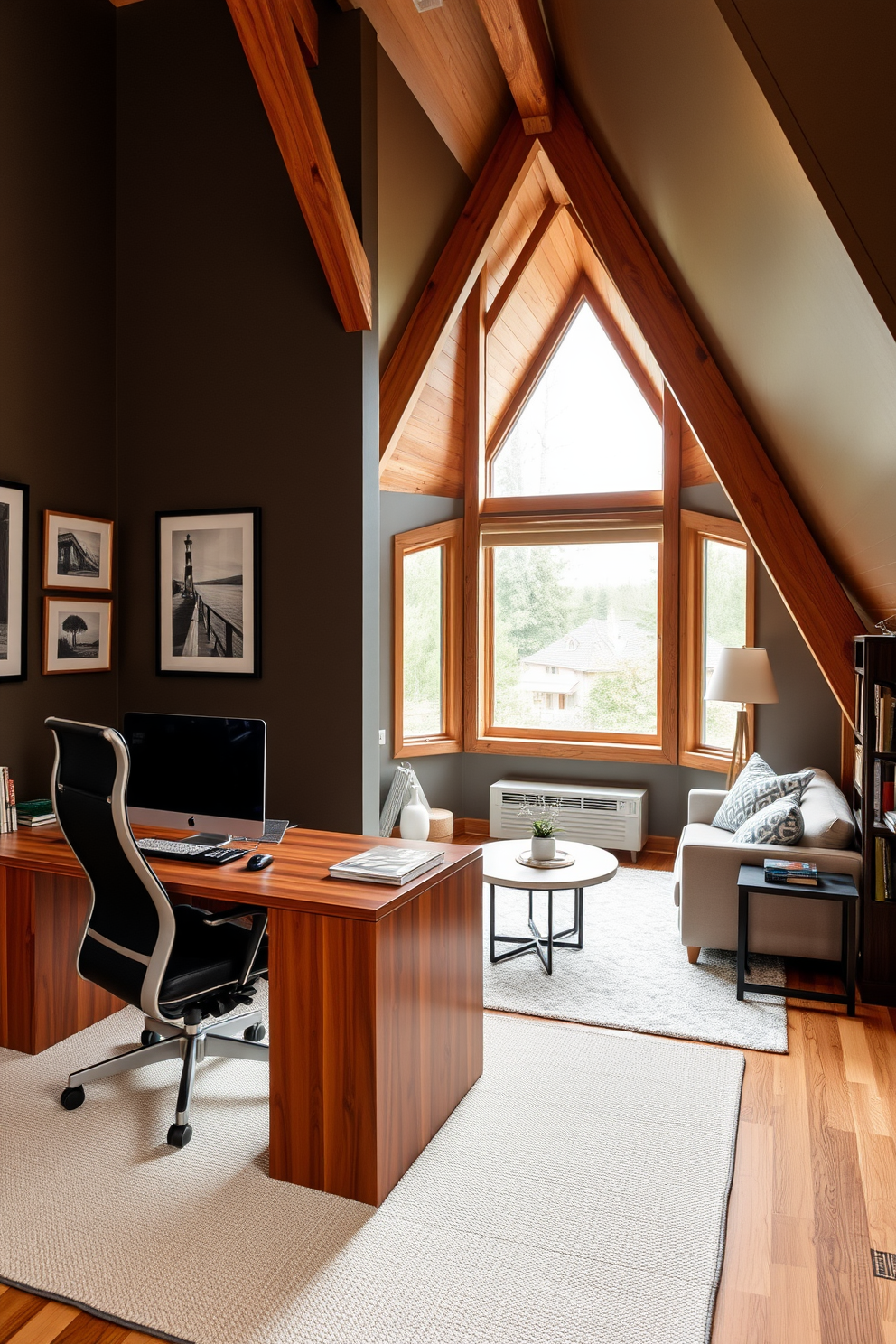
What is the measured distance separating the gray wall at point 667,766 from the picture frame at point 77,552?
2323mm

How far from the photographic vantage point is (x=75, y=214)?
3.81m

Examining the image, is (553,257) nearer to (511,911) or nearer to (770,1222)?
(511,911)

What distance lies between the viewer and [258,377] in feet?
12.5

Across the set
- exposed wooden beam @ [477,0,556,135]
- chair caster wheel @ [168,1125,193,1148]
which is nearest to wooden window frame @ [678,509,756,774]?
exposed wooden beam @ [477,0,556,135]

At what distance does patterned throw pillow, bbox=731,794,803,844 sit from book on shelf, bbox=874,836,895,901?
0.32 metres

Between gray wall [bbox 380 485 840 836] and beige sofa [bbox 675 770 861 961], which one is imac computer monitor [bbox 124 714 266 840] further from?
gray wall [bbox 380 485 840 836]

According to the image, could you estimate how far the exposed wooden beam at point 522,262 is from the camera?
6.02m

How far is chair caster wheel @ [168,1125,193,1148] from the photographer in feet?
8.33

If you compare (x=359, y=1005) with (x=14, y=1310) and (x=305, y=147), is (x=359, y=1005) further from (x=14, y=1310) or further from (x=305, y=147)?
(x=305, y=147)

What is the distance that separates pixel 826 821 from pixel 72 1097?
124 inches

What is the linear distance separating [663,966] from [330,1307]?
2.41 metres

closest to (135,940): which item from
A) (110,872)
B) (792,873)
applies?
(110,872)

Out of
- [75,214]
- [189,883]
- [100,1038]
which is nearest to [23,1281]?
[189,883]

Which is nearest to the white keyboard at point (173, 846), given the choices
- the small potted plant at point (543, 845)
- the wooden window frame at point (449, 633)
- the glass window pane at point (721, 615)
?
the small potted plant at point (543, 845)
